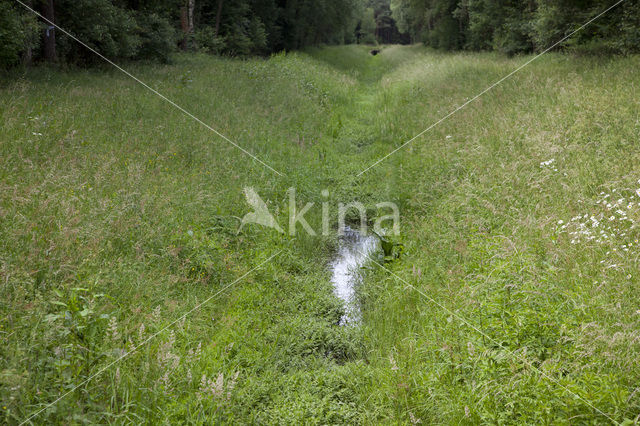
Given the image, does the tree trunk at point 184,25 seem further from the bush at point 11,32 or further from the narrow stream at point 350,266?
the narrow stream at point 350,266

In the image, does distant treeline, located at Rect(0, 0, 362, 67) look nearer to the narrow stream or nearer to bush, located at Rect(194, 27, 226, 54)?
bush, located at Rect(194, 27, 226, 54)

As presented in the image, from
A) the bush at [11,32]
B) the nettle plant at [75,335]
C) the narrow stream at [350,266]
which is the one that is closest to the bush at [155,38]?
the bush at [11,32]

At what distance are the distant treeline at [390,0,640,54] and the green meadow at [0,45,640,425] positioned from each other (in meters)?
4.50

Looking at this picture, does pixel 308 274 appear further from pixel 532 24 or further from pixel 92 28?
pixel 532 24

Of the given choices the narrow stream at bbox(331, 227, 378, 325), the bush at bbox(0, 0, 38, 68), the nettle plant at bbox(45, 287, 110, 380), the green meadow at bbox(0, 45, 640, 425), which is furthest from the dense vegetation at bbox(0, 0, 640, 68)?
the narrow stream at bbox(331, 227, 378, 325)

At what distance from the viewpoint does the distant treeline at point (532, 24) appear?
444 inches

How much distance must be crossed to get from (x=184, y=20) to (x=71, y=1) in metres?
10.6

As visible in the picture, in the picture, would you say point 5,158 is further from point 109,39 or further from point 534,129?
point 109,39

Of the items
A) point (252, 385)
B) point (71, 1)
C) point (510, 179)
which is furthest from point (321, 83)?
point (252, 385)

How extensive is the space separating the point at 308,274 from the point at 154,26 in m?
16.1

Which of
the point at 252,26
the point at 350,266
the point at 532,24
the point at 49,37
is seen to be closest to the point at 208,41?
the point at 252,26

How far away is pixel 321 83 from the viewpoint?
15.7m

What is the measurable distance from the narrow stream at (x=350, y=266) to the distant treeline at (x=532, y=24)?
994 cm

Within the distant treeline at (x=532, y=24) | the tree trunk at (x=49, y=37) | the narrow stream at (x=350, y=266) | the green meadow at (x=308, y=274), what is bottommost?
the narrow stream at (x=350, y=266)
